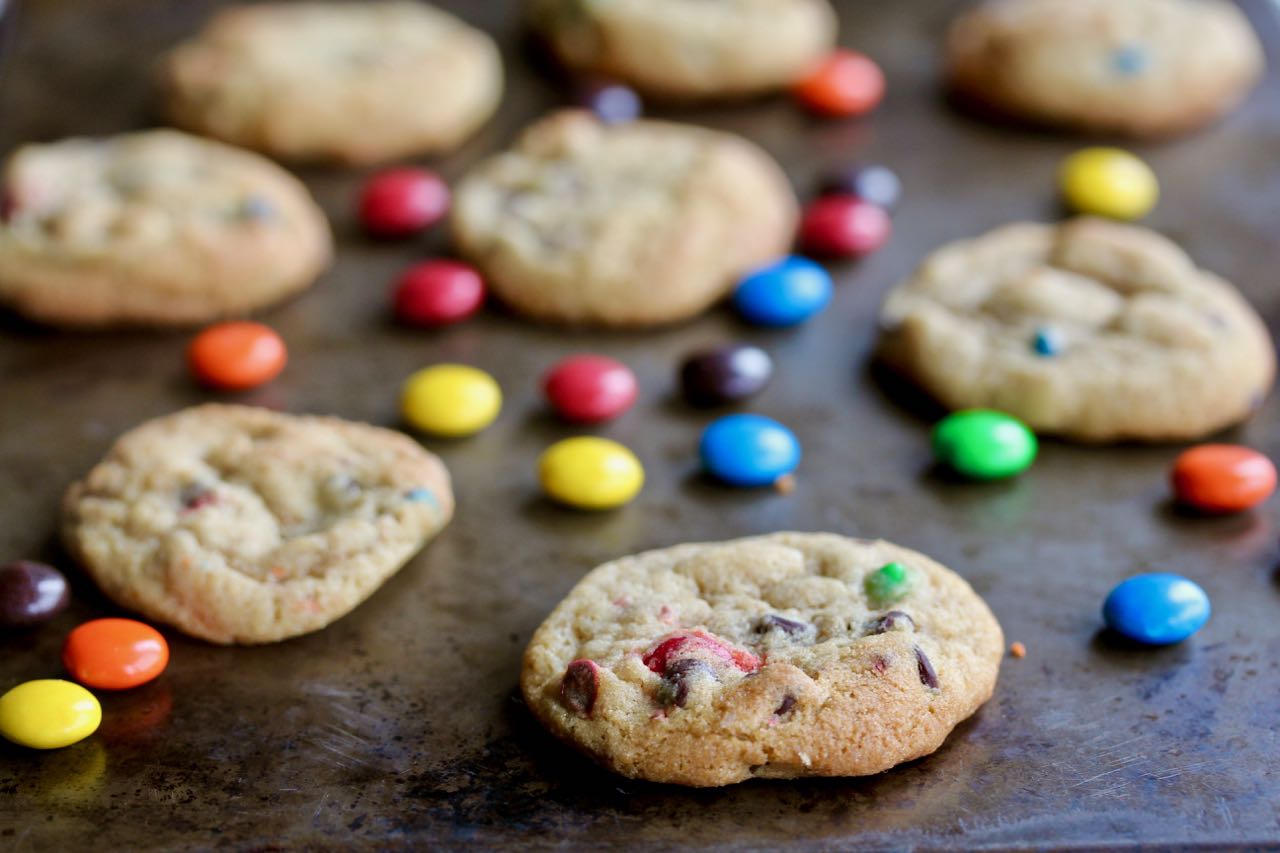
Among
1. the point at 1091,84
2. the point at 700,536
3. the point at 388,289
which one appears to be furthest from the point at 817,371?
the point at 1091,84

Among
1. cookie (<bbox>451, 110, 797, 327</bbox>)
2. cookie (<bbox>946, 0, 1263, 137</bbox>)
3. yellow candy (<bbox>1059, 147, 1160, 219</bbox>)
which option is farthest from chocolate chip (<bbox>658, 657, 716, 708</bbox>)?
cookie (<bbox>946, 0, 1263, 137</bbox>)

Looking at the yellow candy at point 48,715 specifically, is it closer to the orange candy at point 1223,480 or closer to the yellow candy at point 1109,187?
the orange candy at point 1223,480

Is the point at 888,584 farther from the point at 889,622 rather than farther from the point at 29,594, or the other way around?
the point at 29,594

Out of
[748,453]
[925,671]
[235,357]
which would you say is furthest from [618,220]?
[925,671]

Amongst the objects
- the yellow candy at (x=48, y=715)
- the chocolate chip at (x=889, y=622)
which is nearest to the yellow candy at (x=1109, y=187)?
the chocolate chip at (x=889, y=622)

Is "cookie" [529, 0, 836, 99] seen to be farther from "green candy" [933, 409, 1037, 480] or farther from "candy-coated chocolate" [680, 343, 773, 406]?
"green candy" [933, 409, 1037, 480]

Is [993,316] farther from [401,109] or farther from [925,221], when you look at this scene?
[401,109]
